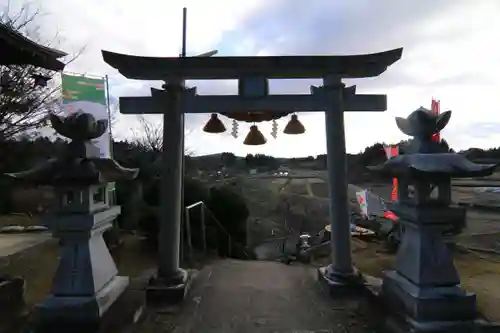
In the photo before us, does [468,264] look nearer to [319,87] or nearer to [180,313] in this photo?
[319,87]

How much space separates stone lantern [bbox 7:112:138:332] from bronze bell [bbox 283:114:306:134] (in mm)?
3481

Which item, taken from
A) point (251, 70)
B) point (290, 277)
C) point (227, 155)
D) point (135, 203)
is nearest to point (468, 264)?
point (290, 277)

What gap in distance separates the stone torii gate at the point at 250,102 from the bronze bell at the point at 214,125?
78 cm

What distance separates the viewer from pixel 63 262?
174 inches

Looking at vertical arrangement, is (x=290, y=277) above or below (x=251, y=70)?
below

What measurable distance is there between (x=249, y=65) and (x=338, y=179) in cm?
221

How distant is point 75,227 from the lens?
4375 millimetres

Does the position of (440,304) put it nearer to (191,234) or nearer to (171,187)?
(171,187)

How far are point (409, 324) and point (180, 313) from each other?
286cm

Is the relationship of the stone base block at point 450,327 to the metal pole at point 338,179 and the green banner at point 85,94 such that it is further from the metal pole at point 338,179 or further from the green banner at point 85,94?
the green banner at point 85,94

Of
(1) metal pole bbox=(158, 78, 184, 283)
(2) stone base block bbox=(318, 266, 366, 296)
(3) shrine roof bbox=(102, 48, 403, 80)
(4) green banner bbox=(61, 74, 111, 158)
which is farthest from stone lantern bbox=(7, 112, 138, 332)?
(4) green banner bbox=(61, 74, 111, 158)

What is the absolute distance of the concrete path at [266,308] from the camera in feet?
15.5

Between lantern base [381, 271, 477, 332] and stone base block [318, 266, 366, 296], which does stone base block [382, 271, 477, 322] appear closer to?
lantern base [381, 271, 477, 332]

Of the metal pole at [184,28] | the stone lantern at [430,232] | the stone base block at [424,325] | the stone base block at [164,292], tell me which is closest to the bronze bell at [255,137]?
the metal pole at [184,28]
